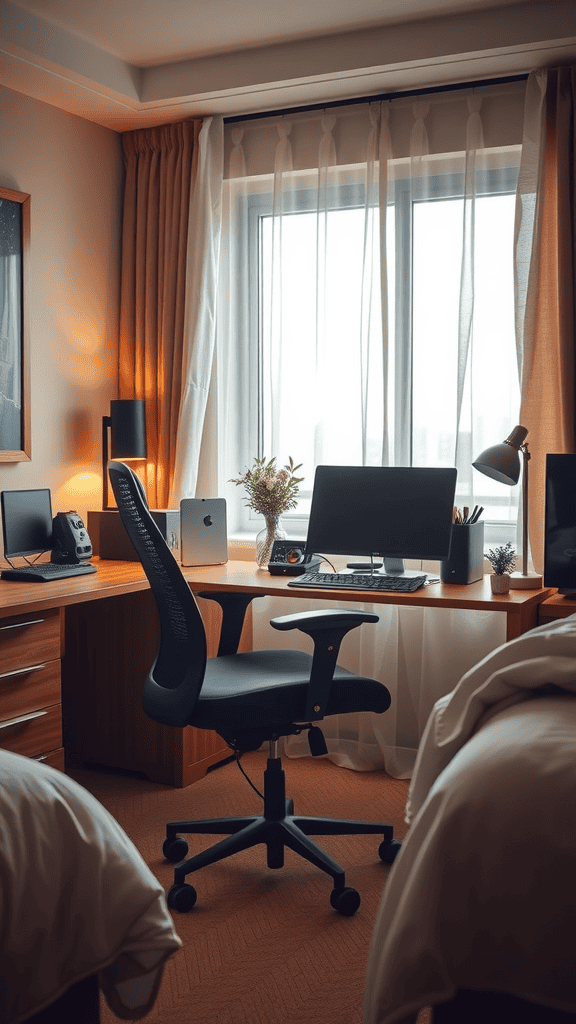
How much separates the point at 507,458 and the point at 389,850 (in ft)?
4.04

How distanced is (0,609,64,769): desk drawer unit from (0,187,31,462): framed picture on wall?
0.95 m

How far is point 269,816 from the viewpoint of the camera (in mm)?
2580

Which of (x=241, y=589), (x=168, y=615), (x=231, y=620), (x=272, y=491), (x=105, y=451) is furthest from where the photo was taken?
(x=105, y=451)

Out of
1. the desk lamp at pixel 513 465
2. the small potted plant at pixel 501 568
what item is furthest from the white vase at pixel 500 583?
the desk lamp at pixel 513 465

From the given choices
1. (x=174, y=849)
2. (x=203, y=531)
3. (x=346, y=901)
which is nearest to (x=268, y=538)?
(x=203, y=531)

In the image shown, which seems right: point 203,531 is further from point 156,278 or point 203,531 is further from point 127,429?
point 156,278

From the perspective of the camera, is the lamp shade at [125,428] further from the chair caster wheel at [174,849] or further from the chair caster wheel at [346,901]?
the chair caster wheel at [346,901]

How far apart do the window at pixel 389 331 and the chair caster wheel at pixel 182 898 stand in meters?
1.68

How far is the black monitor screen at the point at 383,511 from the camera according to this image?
9.81 ft

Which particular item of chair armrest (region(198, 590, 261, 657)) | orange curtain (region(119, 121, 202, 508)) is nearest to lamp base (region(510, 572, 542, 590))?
chair armrest (region(198, 590, 261, 657))

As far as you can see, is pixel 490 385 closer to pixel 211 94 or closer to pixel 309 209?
pixel 309 209

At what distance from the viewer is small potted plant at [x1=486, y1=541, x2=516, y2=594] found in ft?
9.10

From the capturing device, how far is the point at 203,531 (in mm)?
3416

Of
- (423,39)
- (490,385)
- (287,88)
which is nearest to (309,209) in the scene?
(287,88)
